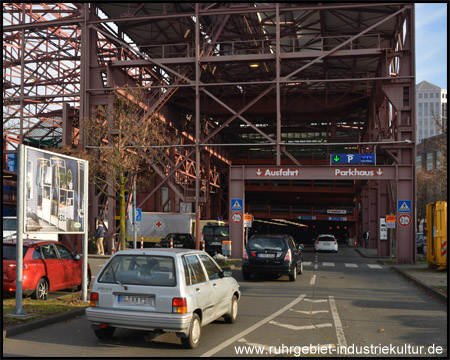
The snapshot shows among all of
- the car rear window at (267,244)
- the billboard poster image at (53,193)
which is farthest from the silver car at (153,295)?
the car rear window at (267,244)

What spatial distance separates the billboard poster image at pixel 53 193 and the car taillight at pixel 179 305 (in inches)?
142

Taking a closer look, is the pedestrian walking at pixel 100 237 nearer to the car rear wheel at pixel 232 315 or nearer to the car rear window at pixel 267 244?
the car rear window at pixel 267 244

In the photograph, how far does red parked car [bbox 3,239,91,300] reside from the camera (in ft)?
36.4

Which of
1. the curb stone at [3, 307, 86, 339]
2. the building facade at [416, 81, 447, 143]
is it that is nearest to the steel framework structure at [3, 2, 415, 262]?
the curb stone at [3, 307, 86, 339]

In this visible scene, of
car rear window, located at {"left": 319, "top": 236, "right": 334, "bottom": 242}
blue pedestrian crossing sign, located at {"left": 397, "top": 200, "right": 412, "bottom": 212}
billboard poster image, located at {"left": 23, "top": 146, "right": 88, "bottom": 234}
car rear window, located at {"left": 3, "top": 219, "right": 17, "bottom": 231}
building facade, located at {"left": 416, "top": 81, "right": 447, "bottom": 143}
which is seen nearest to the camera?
billboard poster image, located at {"left": 23, "top": 146, "right": 88, "bottom": 234}

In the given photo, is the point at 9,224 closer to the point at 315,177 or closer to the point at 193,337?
the point at 315,177

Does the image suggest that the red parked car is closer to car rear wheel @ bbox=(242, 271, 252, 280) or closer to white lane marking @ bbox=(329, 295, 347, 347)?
white lane marking @ bbox=(329, 295, 347, 347)

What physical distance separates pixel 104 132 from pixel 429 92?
184 m

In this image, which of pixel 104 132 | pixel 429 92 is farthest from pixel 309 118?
pixel 429 92

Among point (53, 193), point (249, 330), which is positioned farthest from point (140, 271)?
point (53, 193)

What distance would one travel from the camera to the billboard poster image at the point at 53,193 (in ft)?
32.1

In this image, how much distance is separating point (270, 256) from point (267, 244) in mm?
436

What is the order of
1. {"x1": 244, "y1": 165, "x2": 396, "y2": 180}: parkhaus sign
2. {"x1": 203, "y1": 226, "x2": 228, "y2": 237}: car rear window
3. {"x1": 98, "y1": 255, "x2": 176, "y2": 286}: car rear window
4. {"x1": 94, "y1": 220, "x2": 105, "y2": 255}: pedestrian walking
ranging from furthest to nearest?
{"x1": 203, "y1": 226, "x2": 228, "y2": 237}: car rear window → {"x1": 94, "y1": 220, "x2": 105, "y2": 255}: pedestrian walking → {"x1": 244, "y1": 165, "x2": 396, "y2": 180}: parkhaus sign → {"x1": 98, "y1": 255, "x2": 176, "y2": 286}: car rear window

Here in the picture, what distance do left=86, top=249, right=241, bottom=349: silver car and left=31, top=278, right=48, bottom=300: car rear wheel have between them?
3818 millimetres
